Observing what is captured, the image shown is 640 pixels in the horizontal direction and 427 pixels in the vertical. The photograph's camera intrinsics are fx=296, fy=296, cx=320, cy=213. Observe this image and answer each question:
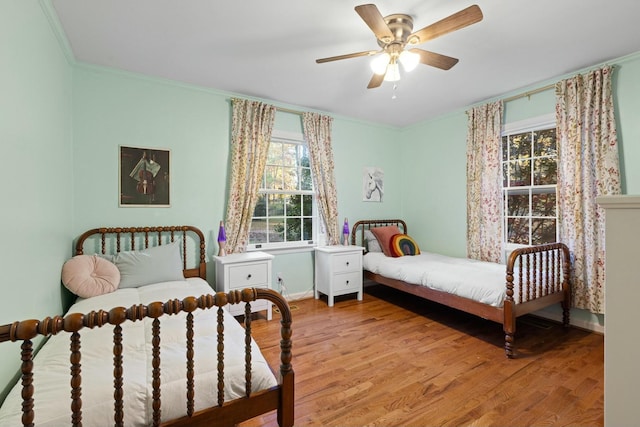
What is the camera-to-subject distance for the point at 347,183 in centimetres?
422

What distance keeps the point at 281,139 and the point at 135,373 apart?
2.93m

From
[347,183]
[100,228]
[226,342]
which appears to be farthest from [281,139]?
[226,342]

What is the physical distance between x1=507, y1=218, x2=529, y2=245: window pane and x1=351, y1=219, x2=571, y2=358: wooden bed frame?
441 mm

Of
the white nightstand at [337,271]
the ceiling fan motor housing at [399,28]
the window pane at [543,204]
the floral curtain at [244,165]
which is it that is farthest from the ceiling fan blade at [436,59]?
the white nightstand at [337,271]

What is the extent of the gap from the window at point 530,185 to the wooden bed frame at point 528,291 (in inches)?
16.3

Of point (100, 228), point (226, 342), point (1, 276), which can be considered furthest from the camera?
point (100, 228)

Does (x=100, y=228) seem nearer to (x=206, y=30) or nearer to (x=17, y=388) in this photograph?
(x=17, y=388)

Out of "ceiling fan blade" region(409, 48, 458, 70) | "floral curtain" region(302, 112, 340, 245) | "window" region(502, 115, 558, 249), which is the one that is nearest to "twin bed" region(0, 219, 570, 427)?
"window" region(502, 115, 558, 249)

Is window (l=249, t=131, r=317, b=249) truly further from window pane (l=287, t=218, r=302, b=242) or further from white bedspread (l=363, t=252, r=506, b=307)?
white bedspread (l=363, t=252, r=506, b=307)

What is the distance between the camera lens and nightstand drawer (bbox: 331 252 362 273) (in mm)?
3620

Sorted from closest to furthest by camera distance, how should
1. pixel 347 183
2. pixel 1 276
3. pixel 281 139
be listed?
1. pixel 1 276
2. pixel 281 139
3. pixel 347 183

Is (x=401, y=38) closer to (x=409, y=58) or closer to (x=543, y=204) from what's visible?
(x=409, y=58)

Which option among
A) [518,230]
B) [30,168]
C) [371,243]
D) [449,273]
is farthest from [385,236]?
[30,168]

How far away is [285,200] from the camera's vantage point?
12.6ft
